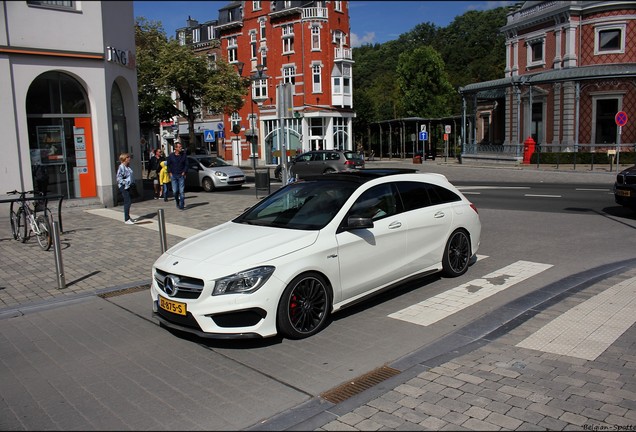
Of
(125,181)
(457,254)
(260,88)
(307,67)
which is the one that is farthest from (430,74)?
(457,254)

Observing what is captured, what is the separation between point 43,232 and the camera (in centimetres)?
1042

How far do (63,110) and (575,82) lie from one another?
1350 inches

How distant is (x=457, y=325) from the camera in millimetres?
5809

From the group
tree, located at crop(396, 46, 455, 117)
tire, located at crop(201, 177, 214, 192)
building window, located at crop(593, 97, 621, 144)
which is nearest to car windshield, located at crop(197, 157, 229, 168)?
tire, located at crop(201, 177, 214, 192)

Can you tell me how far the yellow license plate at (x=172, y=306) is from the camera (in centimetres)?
521

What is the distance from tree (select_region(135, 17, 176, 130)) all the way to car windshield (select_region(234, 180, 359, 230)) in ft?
83.0

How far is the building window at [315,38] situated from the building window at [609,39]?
2450cm

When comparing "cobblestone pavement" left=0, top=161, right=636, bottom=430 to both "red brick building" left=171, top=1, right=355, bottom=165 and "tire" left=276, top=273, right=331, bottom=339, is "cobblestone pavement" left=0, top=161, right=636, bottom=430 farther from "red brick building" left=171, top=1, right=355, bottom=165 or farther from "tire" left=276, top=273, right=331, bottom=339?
"red brick building" left=171, top=1, right=355, bottom=165

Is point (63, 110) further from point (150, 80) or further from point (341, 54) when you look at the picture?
point (341, 54)

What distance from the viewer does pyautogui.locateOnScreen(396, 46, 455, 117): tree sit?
6218cm

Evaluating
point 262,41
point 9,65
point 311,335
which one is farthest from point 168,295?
point 262,41

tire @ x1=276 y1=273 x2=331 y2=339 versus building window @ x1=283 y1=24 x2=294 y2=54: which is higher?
building window @ x1=283 y1=24 x2=294 y2=54

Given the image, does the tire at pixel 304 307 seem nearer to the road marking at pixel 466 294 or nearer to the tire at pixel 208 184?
the road marking at pixel 466 294

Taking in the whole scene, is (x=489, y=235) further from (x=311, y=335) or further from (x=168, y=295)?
(x=168, y=295)
